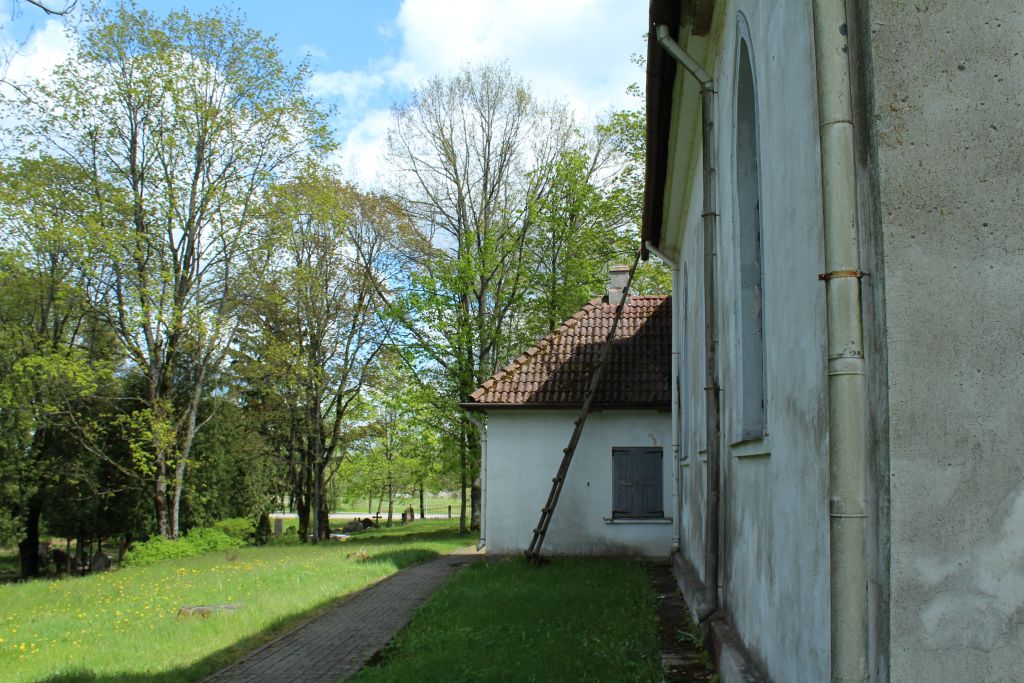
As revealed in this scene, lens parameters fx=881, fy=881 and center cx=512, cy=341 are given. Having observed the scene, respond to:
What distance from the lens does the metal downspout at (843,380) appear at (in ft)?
9.49

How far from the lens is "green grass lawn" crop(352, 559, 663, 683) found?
6.97 meters

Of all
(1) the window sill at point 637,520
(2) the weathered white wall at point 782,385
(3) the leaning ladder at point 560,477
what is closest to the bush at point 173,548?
(3) the leaning ladder at point 560,477

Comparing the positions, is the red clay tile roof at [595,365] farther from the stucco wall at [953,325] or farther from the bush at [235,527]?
the bush at [235,527]

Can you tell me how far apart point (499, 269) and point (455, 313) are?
2.13 metres

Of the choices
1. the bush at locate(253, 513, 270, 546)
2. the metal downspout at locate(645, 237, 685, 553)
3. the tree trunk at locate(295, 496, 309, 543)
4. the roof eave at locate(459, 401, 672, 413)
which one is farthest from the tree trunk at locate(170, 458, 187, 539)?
the metal downspout at locate(645, 237, 685, 553)

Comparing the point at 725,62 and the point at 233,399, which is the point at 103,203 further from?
the point at 725,62

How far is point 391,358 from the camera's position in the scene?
104 feet

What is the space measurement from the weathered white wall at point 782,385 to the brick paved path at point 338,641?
380cm

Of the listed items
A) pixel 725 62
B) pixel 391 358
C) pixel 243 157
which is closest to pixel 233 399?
pixel 391 358

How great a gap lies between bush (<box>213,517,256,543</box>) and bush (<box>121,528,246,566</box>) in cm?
234

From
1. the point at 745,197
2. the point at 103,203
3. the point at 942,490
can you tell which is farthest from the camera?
the point at 103,203

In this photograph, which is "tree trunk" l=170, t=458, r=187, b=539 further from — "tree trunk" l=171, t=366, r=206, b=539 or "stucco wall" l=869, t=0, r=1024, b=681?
"stucco wall" l=869, t=0, r=1024, b=681

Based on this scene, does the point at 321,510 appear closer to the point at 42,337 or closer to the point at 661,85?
the point at 42,337

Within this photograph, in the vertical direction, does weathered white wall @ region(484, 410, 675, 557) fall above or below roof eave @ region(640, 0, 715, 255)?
below
